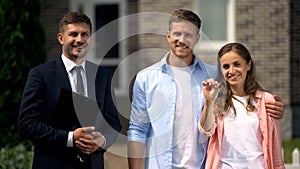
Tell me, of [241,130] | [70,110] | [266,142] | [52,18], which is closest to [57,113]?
[70,110]

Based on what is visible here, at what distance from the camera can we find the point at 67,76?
14.4ft

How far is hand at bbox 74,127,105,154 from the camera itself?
419 cm

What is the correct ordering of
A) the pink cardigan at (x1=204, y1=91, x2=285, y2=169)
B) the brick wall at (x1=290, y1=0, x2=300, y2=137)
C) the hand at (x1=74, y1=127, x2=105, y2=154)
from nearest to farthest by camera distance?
the hand at (x1=74, y1=127, x2=105, y2=154) < the pink cardigan at (x1=204, y1=91, x2=285, y2=169) < the brick wall at (x1=290, y1=0, x2=300, y2=137)

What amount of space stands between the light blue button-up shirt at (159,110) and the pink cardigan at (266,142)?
0.06 meters

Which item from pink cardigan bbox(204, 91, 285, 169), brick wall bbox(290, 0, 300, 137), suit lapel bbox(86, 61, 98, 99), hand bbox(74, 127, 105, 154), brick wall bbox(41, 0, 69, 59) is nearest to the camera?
hand bbox(74, 127, 105, 154)

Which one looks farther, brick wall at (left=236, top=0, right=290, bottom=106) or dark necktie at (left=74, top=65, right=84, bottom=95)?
brick wall at (left=236, top=0, right=290, bottom=106)

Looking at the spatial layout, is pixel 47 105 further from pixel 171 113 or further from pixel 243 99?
pixel 243 99

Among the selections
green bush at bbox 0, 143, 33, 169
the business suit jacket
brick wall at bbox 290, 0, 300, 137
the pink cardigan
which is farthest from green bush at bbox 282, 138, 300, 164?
the business suit jacket

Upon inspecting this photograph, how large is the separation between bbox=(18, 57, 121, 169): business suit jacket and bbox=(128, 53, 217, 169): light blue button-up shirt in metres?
0.16

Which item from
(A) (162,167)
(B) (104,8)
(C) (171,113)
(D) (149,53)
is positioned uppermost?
(B) (104,8)

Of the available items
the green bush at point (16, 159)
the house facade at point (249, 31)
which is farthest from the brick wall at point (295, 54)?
the green bush at point (16, 159)

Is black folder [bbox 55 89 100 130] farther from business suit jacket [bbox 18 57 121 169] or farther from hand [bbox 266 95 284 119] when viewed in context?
hand [bbox 266 95 284 119]

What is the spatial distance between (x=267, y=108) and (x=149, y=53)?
3.02 ft

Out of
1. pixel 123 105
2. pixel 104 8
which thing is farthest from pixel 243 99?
pixel 104 8
